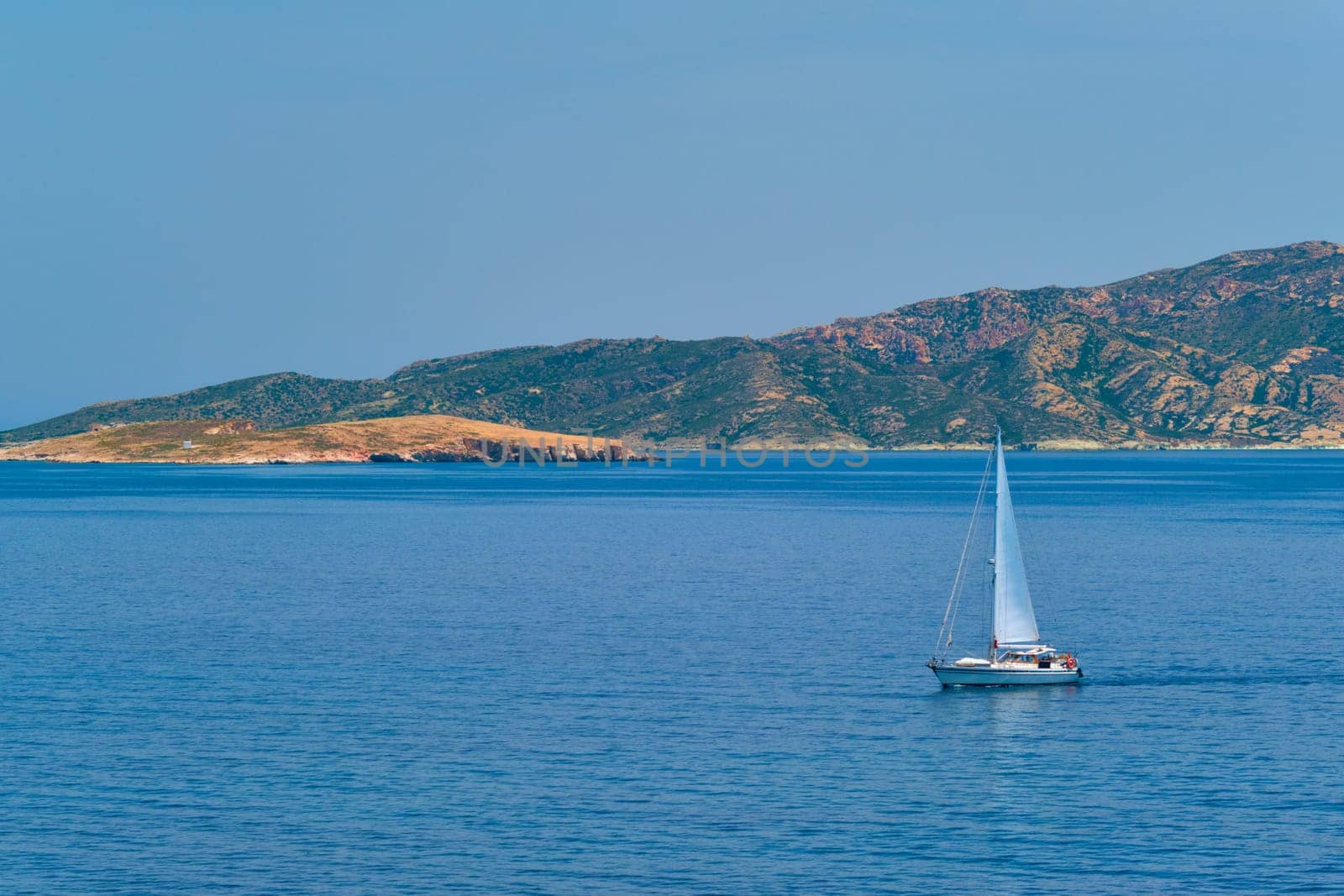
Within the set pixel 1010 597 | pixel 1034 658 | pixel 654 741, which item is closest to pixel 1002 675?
pixel 1034 658

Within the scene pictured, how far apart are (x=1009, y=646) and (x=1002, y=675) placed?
310cm

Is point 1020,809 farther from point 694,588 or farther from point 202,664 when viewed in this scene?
point 694,588

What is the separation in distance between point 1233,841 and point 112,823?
119 feet

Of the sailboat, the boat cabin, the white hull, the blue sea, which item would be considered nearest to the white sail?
the sailboat

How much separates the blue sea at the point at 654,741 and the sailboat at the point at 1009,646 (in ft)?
4.24

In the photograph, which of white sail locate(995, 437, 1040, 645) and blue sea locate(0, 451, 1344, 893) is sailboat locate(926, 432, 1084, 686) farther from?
blue sea locate(0, 451, 1344, 893)

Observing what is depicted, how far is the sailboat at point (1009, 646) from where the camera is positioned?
238 feet

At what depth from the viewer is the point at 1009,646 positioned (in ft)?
247

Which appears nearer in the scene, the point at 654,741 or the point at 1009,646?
the point at 654,741

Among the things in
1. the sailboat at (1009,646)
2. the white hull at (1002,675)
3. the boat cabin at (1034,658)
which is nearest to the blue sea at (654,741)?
the white hull at (1002,675)

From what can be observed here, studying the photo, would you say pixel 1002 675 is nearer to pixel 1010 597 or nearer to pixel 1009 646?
pixel 1009 646

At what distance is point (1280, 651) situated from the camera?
81438 millimetres

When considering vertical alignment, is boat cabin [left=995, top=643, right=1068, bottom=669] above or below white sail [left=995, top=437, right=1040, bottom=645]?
below

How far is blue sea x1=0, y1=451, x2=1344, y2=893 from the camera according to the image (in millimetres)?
45688
